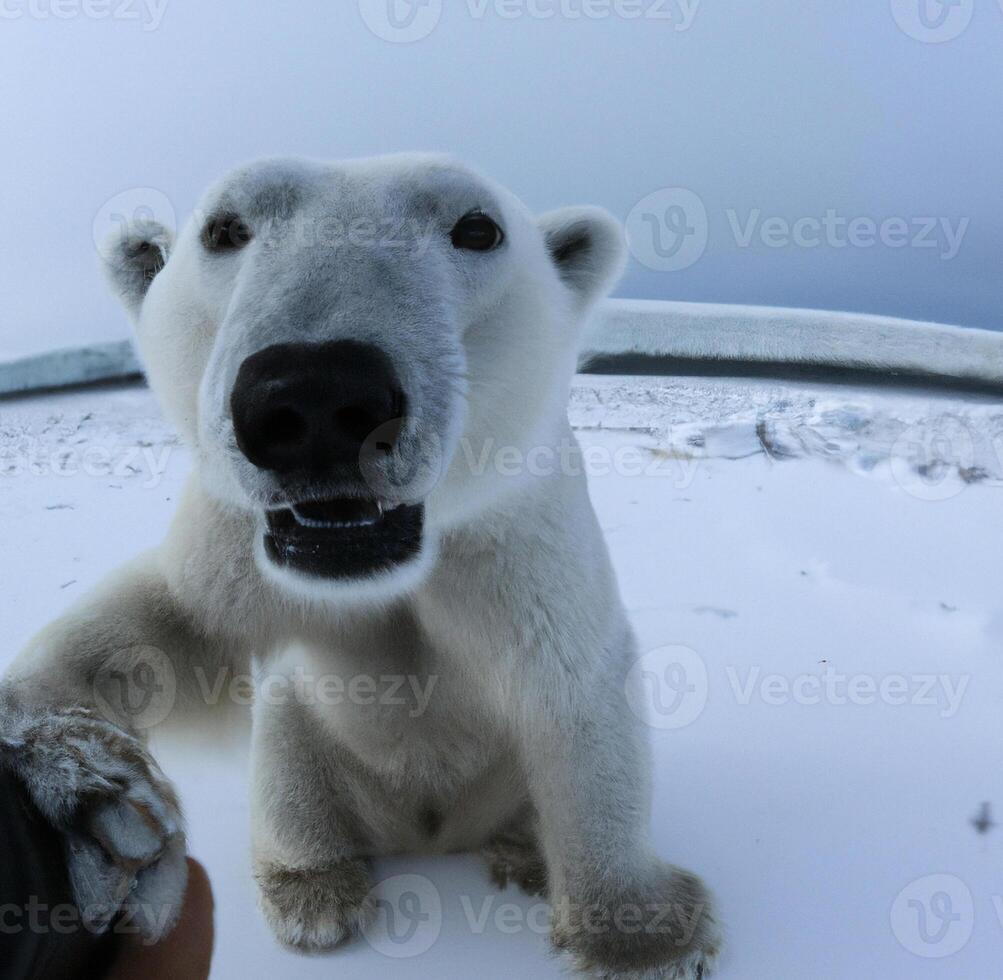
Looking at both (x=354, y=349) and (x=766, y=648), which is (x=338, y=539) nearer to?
(x=354, y=349)

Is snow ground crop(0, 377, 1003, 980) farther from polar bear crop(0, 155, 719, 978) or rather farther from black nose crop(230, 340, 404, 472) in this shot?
black nose crop(230, 340, 404, 472)

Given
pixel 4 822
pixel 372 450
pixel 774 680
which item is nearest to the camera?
pixel 4 822

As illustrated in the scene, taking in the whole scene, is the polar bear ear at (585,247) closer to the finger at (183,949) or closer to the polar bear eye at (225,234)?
the polar bear eye at (225,234)

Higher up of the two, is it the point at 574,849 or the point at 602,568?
the point at 602,568

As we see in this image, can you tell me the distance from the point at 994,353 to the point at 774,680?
6.72ft

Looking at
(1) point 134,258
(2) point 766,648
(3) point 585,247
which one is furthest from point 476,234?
(2) point 766,648

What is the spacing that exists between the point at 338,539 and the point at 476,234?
0.40 meters

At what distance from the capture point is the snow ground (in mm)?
1102

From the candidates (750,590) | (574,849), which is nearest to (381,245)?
(574,849)

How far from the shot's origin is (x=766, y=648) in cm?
169

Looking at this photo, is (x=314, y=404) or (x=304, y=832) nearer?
(x=314, y=404)

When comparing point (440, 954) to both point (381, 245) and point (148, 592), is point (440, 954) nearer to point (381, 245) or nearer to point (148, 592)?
point (148, 592)

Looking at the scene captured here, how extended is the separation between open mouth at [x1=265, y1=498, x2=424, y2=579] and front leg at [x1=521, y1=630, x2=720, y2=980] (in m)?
0.29

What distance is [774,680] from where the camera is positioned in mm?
1579
